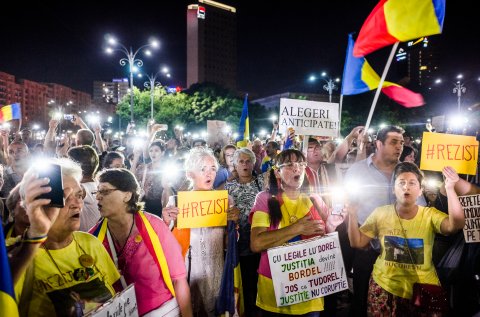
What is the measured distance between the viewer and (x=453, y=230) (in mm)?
3414

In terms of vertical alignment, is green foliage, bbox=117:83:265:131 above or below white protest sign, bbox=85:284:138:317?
above

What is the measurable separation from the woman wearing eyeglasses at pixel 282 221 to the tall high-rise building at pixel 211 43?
5013 inches

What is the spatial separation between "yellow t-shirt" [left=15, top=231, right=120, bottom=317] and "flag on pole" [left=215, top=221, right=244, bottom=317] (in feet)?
5.26

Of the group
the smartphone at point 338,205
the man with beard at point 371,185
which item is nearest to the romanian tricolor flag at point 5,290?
the smartphone at point 338,205

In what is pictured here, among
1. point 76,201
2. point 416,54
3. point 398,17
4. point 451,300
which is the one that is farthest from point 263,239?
point 416,54

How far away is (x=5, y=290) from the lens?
173cm

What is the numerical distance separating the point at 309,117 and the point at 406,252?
2.80 meters

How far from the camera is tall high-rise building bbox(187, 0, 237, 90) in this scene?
13388cm

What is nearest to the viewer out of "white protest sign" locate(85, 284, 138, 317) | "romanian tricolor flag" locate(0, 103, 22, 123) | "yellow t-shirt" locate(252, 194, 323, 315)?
"white protest sign" locate(85, 284, 138, 317)

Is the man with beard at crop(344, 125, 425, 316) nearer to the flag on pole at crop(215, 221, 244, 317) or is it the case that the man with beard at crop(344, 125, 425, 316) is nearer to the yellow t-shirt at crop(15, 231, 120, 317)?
the flag on pole at crop(215, 221, 244, 317)

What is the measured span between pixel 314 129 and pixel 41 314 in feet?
14.6

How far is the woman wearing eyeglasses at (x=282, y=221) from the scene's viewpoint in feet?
10.9

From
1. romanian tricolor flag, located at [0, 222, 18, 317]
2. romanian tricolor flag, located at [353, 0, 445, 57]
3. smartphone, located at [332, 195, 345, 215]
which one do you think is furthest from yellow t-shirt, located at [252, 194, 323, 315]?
romanian tricolor flag, located at [353, 0, 445, 57]

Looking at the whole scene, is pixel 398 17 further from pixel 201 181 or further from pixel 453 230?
pixel 201 181
